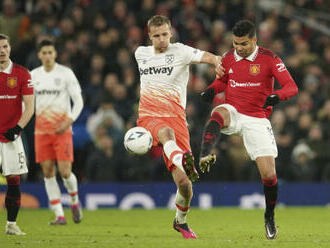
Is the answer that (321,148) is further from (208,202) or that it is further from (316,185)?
(208,202)

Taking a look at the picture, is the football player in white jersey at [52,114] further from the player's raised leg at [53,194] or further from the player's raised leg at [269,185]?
the player's raised leg at [269,185]

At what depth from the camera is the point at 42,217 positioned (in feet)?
47.0

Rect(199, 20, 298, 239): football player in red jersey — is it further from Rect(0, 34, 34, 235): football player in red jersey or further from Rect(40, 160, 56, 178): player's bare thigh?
Rect(40, 160, 56, 178): player's bare thigh

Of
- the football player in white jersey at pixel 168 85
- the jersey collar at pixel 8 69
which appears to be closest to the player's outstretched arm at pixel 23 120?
the jersey collar at pixel 8 69

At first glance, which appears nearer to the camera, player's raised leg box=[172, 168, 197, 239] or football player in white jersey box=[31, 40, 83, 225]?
player's raised leg box=[172, 168, 197, 239]

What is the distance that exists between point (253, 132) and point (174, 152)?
1.23 m

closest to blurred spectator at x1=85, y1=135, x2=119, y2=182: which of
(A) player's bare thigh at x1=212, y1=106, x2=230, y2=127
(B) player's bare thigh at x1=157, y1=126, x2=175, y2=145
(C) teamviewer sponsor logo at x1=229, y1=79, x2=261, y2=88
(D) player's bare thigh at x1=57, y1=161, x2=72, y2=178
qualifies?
(D) player's bare thigh at x1=57, y1=161, x2=72, y2=178

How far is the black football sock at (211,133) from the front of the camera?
31.0ft

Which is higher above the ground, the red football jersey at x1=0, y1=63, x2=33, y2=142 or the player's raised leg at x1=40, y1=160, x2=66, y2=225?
the red football jersey at x1=0, y1=63, x2=33, y2=142

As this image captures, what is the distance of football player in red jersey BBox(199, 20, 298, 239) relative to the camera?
9.91 m

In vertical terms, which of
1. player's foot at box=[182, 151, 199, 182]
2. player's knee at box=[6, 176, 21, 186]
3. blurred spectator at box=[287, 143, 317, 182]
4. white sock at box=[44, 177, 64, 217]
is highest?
player's foot at box=[182, 151, 199, 182]

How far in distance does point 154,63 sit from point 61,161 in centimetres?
361

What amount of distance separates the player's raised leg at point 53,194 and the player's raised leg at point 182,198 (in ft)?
10.1

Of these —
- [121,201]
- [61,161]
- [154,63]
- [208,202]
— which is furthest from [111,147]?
[154,63]
